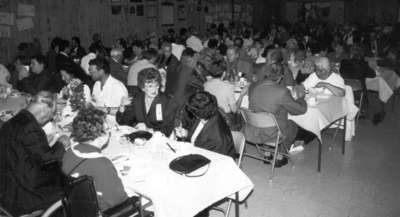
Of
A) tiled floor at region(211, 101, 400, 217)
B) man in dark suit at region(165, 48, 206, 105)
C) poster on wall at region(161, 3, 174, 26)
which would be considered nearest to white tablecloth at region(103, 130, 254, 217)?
tiled floor at region(211, 101, 400, 217)

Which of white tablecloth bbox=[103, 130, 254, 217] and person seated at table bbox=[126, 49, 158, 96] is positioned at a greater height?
person seated at table bbox=[126, 49, 158, 96]

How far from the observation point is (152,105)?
3963mm

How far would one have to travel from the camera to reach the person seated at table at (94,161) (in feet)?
7.89

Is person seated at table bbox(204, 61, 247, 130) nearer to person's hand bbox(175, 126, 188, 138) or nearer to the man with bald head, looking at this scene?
person's hand bbox(175, 126, 188, 138)

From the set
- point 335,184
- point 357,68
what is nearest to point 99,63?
point 335,184

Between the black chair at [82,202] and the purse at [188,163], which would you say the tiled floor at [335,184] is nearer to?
the purse at [188,163]

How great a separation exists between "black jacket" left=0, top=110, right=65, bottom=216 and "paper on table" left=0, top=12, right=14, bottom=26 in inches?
264

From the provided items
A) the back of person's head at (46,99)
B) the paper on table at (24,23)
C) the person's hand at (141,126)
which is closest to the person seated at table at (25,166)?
the back of person's head at (46,99)

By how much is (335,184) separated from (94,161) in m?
2.88

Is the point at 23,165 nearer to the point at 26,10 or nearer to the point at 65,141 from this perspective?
the point at 65,141

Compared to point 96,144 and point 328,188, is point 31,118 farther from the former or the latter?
point 328,188

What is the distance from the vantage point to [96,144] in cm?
254

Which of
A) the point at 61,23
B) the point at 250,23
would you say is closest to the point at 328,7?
the point at 250,23

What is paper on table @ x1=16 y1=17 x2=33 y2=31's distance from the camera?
8.90 meters
